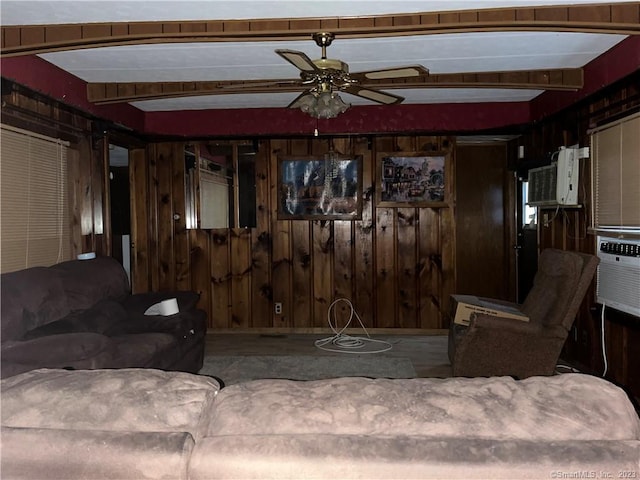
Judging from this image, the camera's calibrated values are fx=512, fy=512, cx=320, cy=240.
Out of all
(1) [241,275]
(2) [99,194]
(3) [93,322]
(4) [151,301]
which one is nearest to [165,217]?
(1) [241,275]

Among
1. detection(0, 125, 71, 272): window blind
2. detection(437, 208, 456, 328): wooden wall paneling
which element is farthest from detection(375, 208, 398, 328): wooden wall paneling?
detection(0, 125, 71, 272): window blind

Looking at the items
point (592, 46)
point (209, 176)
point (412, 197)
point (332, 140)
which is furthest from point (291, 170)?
point (592, 46)

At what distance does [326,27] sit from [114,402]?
2412 mm

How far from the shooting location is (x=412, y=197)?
562 centimetres

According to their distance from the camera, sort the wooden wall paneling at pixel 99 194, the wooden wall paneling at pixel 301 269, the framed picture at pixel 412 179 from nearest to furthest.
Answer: the wooden wall paneling at pixel 99 194
the framed picture at pixel 412 179
the wooden wall paneling at pixel 301 269

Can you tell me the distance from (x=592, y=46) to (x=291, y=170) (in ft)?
10.2

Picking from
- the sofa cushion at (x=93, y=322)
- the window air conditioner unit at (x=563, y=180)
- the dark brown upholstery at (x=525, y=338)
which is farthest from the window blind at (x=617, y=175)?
the sofa cushion at (x=93, y=322)

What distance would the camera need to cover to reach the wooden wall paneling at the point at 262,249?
18.8 feet

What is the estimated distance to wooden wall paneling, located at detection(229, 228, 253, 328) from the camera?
19.0ft

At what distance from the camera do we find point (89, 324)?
321 centimetres

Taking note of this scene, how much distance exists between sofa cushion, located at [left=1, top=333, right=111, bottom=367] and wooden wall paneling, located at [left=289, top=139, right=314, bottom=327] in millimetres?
3072

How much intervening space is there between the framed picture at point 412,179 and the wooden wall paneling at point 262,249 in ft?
4.16

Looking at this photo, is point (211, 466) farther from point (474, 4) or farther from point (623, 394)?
point (474, 4)

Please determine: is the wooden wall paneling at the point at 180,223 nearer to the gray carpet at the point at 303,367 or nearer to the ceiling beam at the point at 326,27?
the gray carpet at the point at 303,367
